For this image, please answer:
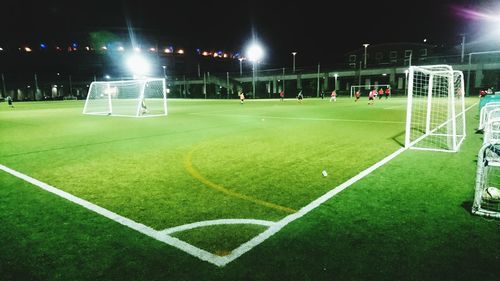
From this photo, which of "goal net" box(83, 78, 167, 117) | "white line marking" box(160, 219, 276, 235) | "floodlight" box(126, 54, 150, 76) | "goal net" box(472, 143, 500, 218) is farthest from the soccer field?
"floodlight" box(126, 54, 150, 76)

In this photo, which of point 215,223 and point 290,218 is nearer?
point 215,223

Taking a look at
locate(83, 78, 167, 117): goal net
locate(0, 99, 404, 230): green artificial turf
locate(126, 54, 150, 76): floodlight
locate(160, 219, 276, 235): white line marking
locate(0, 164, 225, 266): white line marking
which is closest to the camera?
locate(0, 164, 225, 266): white line marking

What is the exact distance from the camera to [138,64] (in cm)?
9581

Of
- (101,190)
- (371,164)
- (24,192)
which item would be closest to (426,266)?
(371,164)

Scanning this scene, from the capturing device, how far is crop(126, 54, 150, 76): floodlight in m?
93.5

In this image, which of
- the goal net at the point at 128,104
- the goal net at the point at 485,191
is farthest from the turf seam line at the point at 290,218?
the goal net at the point at 128,104

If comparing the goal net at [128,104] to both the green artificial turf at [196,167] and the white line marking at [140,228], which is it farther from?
the white line marking at [140,228]

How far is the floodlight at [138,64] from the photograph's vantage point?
93500 millimetres

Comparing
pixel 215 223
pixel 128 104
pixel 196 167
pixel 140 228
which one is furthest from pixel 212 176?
pixel 128 104

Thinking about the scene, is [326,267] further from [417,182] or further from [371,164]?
[371,164]

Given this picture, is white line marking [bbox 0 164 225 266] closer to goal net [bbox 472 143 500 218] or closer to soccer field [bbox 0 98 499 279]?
soccer field [bbox 0 98 499 279]

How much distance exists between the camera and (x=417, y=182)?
597 centimetres

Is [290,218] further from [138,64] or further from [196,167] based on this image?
[138,64]

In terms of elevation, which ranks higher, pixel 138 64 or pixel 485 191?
pixel 138 64
